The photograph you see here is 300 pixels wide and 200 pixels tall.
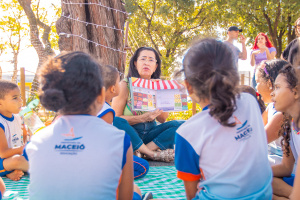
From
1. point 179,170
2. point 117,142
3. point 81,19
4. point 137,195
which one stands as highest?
point 81,19

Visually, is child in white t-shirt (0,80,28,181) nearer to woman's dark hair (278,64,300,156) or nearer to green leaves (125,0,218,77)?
woman's dark hair (278,64,300,156)

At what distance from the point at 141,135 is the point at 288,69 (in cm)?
185

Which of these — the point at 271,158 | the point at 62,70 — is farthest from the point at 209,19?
the point at 62,70

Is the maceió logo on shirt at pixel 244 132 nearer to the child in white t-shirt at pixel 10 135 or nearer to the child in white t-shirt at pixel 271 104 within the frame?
the child in white t-shirt at pixel 271 104

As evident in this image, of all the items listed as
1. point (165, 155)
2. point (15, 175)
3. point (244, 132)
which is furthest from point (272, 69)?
point (15, 175)

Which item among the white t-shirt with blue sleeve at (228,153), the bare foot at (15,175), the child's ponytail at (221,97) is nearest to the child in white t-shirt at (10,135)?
A: the bare foot at (15,175)

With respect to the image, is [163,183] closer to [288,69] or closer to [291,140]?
[291,140]

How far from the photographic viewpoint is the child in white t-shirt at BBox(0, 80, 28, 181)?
2430 millimetres

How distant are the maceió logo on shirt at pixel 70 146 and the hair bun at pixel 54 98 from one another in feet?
0.53

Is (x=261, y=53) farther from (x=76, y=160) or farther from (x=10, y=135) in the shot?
(x=76, y=160)

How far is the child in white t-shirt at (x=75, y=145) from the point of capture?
110cm

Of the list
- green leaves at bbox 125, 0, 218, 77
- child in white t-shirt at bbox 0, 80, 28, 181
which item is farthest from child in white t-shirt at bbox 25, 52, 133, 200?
green leaves at bbox 125, 0, 218, 77

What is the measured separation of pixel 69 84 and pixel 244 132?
759mm

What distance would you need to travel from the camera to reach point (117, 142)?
3.86 ft
